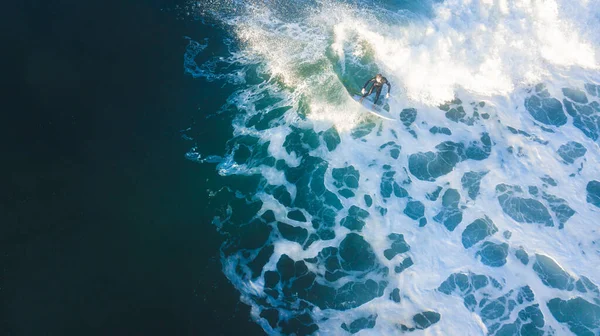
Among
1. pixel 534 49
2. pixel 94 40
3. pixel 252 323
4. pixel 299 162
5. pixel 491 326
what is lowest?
pixel 252 323

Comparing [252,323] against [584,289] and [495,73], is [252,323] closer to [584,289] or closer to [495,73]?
[584,289]

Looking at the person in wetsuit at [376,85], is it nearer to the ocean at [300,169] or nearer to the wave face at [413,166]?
the ocean at [300,169]

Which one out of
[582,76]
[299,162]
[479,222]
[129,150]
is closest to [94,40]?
[129,150]

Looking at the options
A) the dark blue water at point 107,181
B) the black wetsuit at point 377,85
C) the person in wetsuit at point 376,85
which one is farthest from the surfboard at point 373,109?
the dark blue water at point 107,181

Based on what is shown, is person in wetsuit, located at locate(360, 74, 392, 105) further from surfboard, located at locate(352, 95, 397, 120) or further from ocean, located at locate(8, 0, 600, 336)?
ocean, located at locate(8, 0, 600, 336)

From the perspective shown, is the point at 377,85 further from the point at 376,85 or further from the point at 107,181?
the point at 107,181

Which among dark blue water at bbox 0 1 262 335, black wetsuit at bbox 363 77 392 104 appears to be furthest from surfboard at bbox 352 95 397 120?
dark blue water at bbox 0 1 262 335
